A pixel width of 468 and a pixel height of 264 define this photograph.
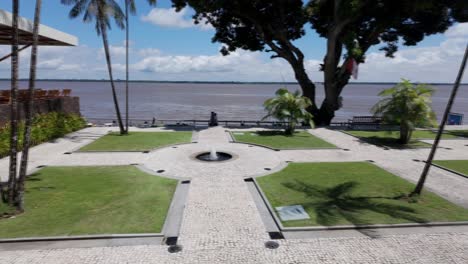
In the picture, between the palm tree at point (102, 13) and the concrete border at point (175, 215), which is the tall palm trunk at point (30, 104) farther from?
the palm tree at point (102, 13)

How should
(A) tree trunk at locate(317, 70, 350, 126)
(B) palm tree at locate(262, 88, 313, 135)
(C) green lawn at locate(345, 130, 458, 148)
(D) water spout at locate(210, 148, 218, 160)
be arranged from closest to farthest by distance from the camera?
(D) water spout at locate(210, 148, 218, 160) → (C) green lawn at locate(345, 130, 458, 148) → (B) palm tree at locate(262, 88, 313, 135) → (A) tree trunk at locate(317, 70, 350, 126)

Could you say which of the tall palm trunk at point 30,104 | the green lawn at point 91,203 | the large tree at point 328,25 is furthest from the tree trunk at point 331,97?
the tall palm trunk at point 30,104

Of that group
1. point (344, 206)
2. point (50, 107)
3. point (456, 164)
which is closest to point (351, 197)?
point (344, 206)

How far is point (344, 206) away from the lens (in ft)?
30.0

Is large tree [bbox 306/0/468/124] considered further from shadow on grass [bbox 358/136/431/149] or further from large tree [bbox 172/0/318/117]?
shadow on grass [bbox 358/136/431/149]

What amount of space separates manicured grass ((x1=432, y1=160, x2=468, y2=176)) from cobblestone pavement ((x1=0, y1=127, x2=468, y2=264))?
894 millimetres

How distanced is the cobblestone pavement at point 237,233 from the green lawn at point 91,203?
2.73ft

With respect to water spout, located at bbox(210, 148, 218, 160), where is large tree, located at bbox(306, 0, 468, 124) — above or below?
above

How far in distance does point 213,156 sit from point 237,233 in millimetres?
8001

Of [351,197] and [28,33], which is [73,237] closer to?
[351,197]

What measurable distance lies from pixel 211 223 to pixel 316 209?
337 centimetres

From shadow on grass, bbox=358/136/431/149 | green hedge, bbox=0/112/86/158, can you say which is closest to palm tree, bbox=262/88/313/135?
shadow on grass, bbox=358/136/431/149

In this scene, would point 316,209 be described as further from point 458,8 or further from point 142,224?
point 458,8

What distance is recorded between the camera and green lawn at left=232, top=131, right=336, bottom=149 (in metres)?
18.3
